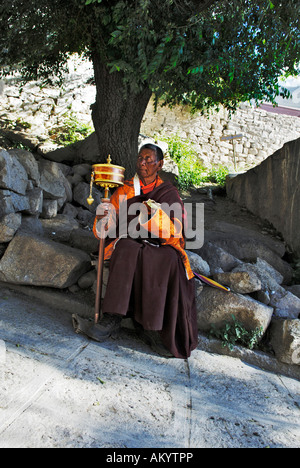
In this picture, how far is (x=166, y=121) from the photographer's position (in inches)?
465

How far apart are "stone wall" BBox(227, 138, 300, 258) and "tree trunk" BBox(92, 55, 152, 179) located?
2.30 meters

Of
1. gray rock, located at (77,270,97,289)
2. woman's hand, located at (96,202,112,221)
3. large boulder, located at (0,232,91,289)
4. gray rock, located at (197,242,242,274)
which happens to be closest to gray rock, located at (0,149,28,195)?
large boulder, located at (0,232,91,289)

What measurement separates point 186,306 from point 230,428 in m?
1.04

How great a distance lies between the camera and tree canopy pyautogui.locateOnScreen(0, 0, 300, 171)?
3906 millimetres

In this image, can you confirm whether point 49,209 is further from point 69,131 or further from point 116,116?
point 69,131

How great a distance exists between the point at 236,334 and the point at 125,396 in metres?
1.35

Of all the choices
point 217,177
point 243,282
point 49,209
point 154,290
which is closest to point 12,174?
point 49,209

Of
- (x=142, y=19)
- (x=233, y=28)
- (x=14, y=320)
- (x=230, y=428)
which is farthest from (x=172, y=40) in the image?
(x=230, y=428)

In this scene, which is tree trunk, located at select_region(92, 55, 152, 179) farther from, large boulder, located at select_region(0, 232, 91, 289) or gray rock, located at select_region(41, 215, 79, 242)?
large boulder, located at select_region(0, 232, 91, 289)

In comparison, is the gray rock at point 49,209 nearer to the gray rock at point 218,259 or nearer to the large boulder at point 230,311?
the gray rock at point 218,259

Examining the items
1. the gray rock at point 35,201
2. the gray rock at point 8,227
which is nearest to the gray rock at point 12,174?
the gray rock at point 35,201

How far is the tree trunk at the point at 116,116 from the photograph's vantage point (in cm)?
483

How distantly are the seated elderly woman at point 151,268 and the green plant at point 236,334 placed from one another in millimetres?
315
